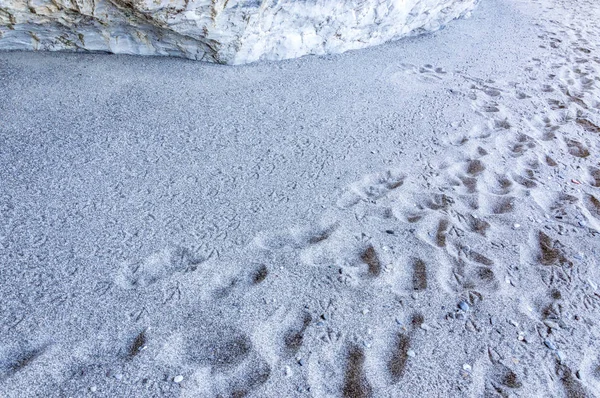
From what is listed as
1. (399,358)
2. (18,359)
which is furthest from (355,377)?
(18,359)

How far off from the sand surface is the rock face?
127 millimetres

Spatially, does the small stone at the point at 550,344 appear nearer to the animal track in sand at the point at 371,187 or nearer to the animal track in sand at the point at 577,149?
the animal track in sand at the point at 371,187

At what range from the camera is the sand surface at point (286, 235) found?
4.78 feet

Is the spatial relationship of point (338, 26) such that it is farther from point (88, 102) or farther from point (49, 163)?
point (49, 163)

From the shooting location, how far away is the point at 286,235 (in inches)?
78.7

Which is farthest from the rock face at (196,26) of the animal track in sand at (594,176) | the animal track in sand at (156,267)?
the animal track in sand at (594,176)

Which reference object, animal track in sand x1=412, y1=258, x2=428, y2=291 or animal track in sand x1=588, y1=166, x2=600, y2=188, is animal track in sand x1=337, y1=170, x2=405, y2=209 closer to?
animal track in sand x1=412, y1=258, x2=428, y2=291

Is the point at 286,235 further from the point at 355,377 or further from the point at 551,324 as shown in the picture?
the point at 551,324

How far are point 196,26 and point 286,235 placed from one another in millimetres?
2037

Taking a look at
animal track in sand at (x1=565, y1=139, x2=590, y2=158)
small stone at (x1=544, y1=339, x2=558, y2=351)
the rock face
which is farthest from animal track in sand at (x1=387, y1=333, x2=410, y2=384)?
the rock face

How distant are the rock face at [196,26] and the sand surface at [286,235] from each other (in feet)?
0.42

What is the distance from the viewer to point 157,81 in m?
3.13

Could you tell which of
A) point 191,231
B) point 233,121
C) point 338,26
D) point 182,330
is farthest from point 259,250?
point 338,26

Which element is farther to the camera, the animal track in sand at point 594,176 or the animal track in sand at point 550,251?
the animal track in sand at point 594,176
